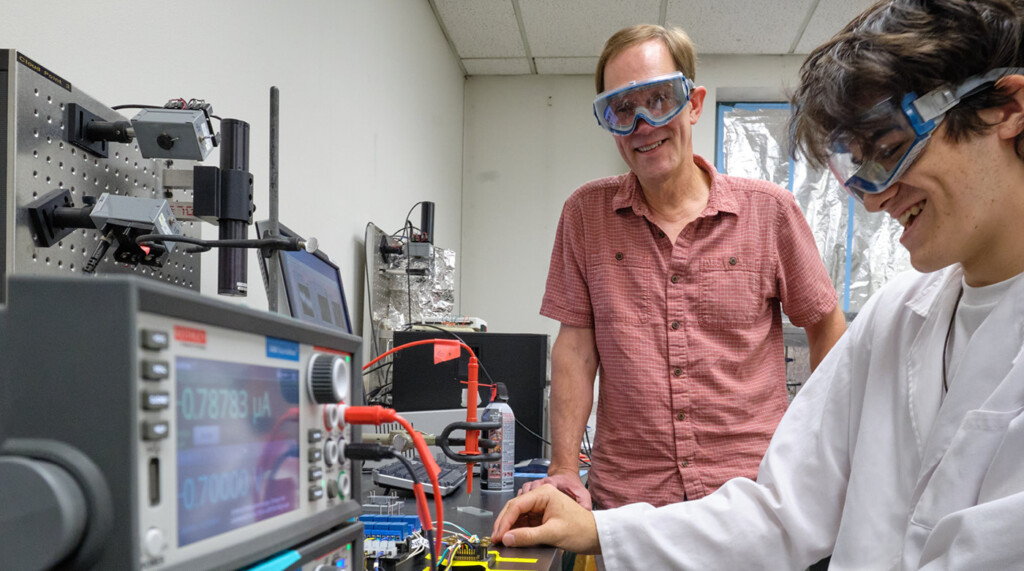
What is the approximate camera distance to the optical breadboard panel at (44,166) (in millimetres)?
849

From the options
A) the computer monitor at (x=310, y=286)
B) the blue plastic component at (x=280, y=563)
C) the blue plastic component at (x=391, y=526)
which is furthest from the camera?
the computer monitor at (x=310, y=286)

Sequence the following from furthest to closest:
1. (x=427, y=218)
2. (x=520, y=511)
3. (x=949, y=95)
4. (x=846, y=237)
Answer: (x=846, y=237) < (x=427, y=218) < (x=520, y=511) < (x=949, y=95)

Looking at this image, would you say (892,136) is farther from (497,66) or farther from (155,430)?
(497,66)

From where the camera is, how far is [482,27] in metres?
4.27

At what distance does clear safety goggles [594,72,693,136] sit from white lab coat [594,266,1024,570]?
0.63m

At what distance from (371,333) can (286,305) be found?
5.19 feet

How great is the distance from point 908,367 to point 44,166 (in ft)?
3.87

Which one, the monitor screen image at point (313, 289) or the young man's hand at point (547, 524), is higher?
the monitor screen image at point (313, 289)

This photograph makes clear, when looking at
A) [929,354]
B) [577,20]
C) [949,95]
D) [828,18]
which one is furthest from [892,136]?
[828,18]

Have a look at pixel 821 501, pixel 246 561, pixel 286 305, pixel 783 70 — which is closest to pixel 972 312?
pixel 821 501

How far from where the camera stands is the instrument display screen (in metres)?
0.47

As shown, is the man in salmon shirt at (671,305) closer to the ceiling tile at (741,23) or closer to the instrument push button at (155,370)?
the instrument push button at (155,370)

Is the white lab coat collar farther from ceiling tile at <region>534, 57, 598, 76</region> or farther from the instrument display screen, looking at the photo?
ceiling tile at <region>534, 57, 598, 76</region>

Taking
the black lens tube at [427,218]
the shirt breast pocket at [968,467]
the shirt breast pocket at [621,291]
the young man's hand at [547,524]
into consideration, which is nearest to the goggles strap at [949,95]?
the shirt breast pocket at [968,467]
